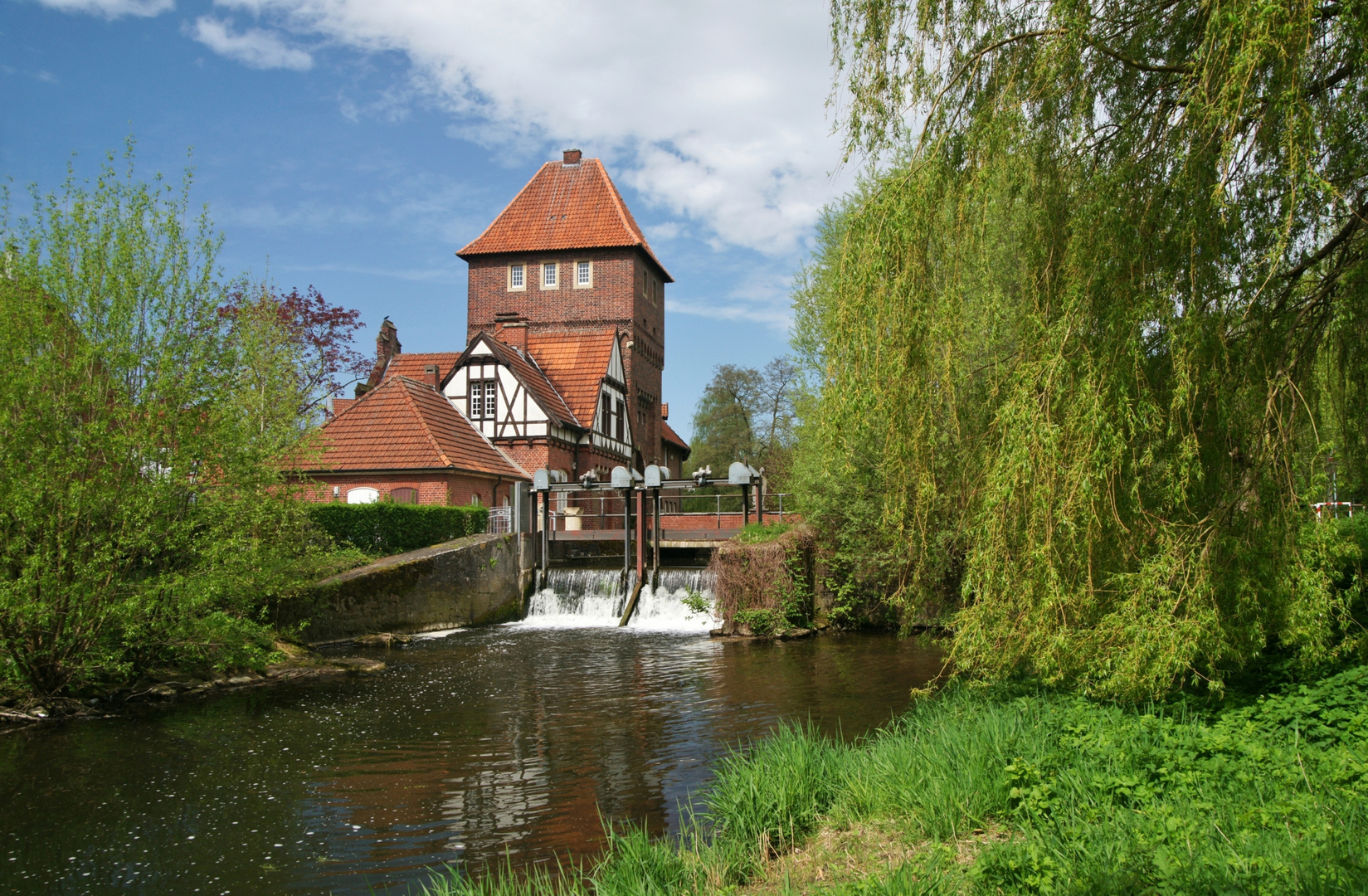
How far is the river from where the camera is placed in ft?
19.5

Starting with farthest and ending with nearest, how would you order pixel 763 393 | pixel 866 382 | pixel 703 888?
pixel 763 393 → pixel 866 382 → pixel 703 888

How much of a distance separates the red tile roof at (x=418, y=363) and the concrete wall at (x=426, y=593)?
13.4 metres

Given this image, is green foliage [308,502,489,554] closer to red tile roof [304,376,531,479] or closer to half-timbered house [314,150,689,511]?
red tile roof [304,376,531,479]

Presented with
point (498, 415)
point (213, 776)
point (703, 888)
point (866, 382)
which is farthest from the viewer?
point (498, 415)

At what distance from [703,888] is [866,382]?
3.95m

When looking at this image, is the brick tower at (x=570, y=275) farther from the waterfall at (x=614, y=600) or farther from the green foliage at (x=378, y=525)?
the green foliage at (x=378, y=525)

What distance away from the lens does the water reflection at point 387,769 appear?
5973 mm

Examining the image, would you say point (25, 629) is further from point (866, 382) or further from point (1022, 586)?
point (1022, 586)

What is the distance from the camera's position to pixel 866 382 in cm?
709

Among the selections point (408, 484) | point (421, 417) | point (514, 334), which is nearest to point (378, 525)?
point (408, 484)

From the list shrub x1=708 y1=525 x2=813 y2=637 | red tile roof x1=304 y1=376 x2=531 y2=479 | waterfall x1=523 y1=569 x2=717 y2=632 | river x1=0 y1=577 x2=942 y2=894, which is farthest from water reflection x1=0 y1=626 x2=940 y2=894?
red tile roof x1=304 y1=376 x2=531 y2=479

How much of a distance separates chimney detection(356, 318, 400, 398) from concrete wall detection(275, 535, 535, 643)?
16.6 m

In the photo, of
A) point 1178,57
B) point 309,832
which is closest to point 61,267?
point 309,832

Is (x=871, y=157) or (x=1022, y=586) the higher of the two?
(x=871, y=157)
